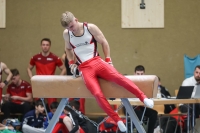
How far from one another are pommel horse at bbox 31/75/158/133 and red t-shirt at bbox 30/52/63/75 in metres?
3.73

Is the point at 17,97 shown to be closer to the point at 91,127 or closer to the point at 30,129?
the point at 30,129

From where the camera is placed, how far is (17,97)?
30.0ft

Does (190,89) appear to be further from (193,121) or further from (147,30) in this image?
(147,30)

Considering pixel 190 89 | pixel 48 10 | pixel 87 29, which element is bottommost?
pixel 190 89

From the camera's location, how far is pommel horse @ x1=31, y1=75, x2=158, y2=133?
206 inches

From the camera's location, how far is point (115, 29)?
1011 cm

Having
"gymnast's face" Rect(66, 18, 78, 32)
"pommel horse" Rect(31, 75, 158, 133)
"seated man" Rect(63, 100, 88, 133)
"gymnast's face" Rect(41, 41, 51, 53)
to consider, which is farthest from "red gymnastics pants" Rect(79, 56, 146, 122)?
"gymnast's face" Rect(41, 41, 51, 53)

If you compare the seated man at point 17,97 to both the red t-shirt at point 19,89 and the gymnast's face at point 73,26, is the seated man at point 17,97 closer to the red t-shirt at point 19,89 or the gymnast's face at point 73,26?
the red t-shirt at point 19,89

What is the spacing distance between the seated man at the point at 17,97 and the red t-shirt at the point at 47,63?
18.9 inches

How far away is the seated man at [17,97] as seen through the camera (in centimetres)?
899

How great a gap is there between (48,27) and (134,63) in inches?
92.3

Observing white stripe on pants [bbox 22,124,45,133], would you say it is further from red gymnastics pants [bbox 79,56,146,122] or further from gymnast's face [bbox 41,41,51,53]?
red gymnastics pants [bbox 79,56,146,122]

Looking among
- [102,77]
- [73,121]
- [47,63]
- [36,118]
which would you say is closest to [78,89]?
[102,77]

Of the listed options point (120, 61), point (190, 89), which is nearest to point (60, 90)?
point (190, 89)
